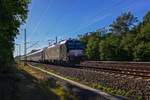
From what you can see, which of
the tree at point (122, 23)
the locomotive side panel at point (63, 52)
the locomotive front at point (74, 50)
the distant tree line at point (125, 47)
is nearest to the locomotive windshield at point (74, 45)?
the locomotive front at point (74, 50)

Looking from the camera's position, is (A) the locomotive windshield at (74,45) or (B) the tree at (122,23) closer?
(A) the locomotive windshield at (74,45)

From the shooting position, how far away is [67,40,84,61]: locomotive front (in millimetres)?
46844

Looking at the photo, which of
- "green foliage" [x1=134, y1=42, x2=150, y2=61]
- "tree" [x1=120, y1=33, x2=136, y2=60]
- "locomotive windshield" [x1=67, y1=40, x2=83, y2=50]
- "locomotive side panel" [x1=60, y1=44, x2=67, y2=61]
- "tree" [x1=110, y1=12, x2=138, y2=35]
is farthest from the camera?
"tree" [x1=110, y1=12, x2=138, y2=35]

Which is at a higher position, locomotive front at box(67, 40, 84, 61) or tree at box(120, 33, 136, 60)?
tree at box(120, 33, 136, 60)

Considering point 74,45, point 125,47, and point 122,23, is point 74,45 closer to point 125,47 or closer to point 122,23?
point 125,47

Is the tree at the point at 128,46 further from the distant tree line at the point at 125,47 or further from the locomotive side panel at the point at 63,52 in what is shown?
the locomotive side panel at the point at 63,52

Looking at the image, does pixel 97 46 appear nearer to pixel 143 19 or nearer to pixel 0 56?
pixel 143 19

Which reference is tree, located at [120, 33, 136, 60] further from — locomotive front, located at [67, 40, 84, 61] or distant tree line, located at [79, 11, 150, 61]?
locomotive front, located at [67, 40, 84, 61]

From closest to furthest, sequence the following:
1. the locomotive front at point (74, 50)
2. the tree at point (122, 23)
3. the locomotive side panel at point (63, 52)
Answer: the locomotive front at point (74, 50) → the locomotive side panel at point (63, 52) → the tree at point (122, 23)

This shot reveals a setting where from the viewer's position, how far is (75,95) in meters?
15.6

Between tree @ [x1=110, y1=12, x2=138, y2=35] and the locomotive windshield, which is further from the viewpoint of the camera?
tree @ [x1=110, y1=12, x2=138, y2=35]

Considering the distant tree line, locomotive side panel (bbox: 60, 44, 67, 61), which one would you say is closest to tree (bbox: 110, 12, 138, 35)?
the distant tree line

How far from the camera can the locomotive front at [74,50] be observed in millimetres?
46844

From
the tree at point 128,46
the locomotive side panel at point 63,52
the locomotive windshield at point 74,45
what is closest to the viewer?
the locomotive side panel at point 63,52
